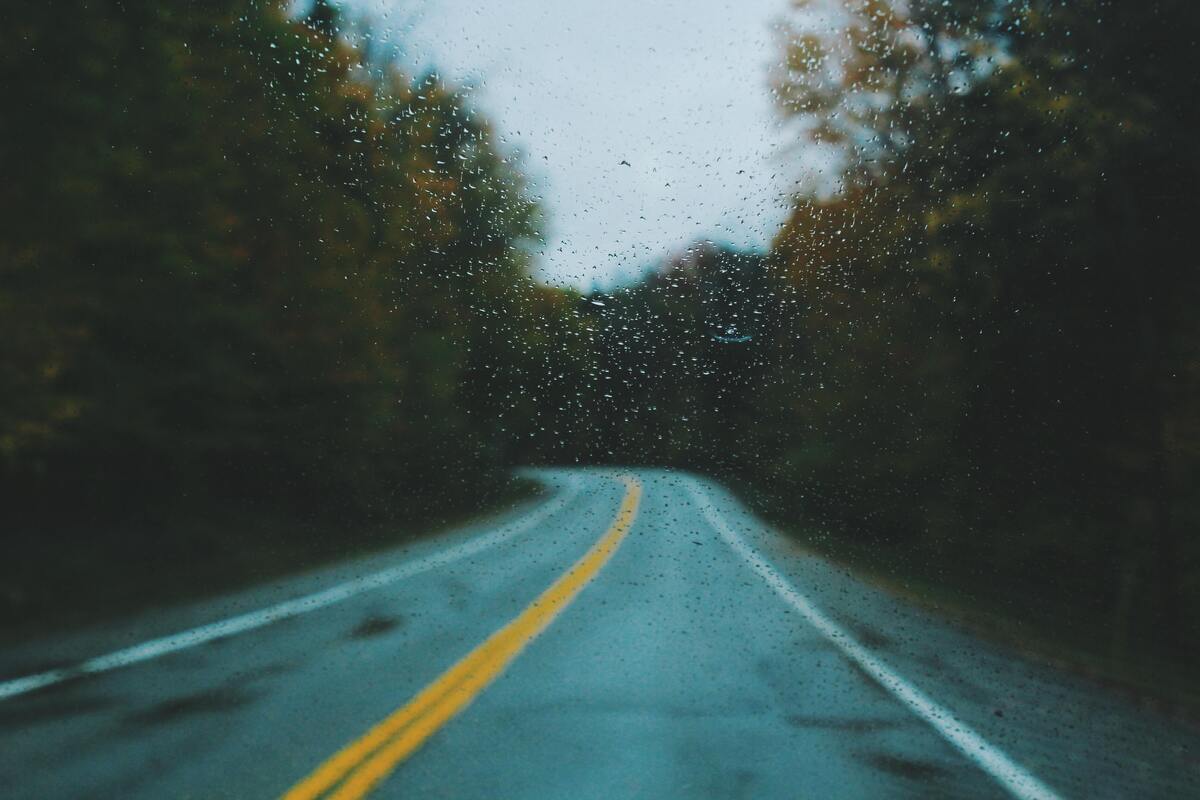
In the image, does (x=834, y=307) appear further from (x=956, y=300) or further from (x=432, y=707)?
(x=432, y=707)

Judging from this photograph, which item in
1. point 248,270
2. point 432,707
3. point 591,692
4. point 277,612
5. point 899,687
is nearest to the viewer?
point 432,707

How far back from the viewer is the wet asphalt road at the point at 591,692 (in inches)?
158

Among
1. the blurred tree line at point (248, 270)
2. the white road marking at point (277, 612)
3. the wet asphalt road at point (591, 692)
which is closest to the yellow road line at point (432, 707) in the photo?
the wet asphalt road at point (591, 692)

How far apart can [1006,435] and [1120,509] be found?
5.21 feet

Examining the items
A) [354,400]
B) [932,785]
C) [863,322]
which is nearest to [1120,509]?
[863,322]

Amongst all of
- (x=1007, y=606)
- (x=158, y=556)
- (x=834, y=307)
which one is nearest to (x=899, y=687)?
(x=834, y=307)

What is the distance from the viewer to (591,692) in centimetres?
532

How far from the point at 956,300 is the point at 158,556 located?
318 inches

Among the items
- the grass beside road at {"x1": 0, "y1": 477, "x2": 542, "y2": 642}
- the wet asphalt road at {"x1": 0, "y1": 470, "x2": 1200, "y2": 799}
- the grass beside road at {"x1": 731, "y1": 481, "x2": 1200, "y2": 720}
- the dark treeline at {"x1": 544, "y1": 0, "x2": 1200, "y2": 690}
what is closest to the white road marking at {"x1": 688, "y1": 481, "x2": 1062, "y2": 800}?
the wet asphalt road at {"x1": 0, "y1": 470, "x2": 1200, "y2": 799}

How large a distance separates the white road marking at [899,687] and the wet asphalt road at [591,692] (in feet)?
0.07

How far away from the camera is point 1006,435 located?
6227 millimetres

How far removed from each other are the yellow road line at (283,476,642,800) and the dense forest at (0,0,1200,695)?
937 mm

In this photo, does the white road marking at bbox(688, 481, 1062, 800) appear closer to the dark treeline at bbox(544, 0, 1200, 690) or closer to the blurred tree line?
the dark treeline at bbox(544, 0, 1200, 690)

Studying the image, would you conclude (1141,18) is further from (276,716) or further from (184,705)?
(184,705)
